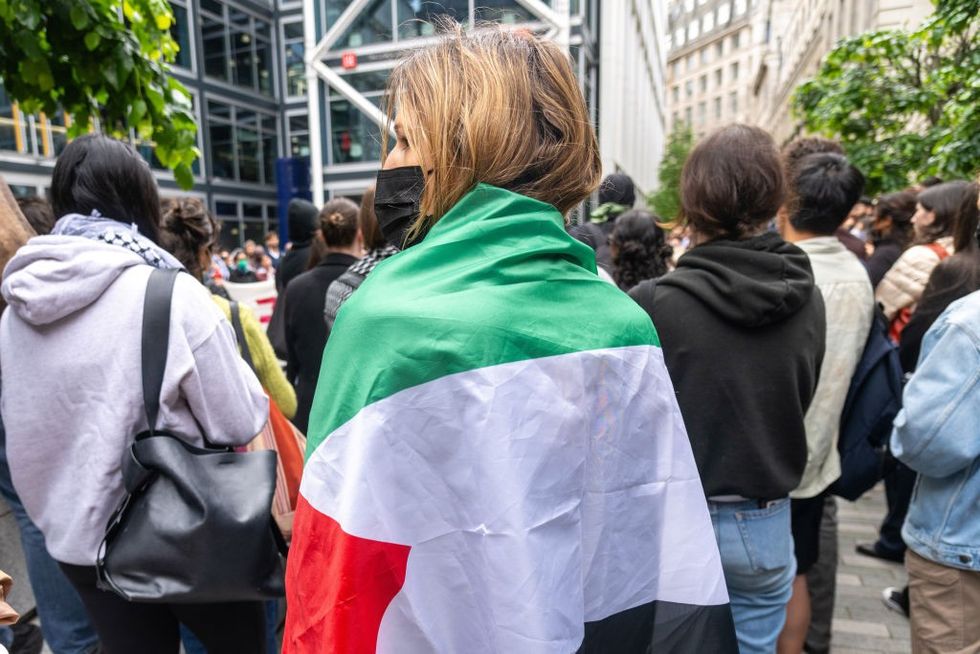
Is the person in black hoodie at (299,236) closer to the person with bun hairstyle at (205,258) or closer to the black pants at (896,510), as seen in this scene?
the person with bun hairstyle at (205,258)

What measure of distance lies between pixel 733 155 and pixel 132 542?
199 centimetres

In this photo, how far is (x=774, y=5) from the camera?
51.9 m

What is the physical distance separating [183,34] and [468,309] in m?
26.0

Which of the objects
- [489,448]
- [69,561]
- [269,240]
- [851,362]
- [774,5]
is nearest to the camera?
[489,448]

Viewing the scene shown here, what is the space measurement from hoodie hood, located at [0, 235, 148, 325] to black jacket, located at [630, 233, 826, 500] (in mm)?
1532

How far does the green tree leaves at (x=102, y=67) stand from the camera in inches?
118

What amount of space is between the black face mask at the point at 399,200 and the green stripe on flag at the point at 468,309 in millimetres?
156

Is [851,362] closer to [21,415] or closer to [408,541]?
[408,541]

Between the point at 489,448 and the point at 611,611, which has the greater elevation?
the point at 489,448

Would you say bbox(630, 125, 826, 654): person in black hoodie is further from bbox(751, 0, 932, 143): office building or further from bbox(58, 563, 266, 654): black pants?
bbox(751, 0, 932, 143): office building

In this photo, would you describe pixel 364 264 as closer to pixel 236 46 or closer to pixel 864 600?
pixel 864 600

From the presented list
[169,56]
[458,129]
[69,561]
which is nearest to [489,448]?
[458,129]

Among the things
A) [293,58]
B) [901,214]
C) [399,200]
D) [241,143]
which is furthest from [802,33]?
[399,200]

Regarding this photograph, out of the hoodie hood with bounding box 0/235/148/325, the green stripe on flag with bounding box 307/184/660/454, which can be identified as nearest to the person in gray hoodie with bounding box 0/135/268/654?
the hoodie hood with bounding box 0/235/148/325
